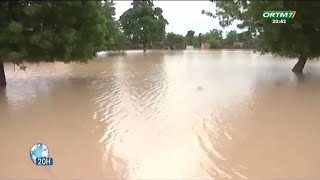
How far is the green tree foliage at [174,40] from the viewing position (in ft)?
233

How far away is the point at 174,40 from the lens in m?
71.8

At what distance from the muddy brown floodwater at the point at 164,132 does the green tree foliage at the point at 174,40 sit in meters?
57.2

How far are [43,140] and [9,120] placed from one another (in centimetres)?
246

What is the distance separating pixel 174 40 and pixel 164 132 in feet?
212

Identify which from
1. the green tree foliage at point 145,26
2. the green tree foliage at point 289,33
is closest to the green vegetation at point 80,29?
the green tree foliage at point 289,33

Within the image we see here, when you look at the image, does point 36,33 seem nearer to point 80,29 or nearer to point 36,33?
point 36,33

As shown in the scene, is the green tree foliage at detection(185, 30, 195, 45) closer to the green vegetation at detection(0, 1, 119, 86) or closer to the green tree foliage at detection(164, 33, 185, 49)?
the green tree foliage at detection(164, 33, 185, 49)

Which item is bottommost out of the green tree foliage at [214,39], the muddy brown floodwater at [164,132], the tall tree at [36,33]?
the muddy brown floodwater at [164,132]

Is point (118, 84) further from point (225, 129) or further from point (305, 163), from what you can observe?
point (305, 163)

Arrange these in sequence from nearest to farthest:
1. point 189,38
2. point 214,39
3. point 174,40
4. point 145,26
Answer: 1. point 145,26
2. point 174,40
3. point 214,39
4. point 189,38

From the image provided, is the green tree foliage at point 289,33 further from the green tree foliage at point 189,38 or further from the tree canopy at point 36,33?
the green tree foliage at point 189,38

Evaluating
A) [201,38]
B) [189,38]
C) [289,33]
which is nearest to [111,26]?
[289,33]

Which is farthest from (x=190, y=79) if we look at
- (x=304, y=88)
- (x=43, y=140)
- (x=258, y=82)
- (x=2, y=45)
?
(x=43, y=140)

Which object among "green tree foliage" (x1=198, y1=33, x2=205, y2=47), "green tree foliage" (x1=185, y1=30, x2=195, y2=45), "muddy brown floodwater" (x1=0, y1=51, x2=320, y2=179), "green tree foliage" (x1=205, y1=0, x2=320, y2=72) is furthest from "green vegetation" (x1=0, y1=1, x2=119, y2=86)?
"green tree foliage" (x1=185, y1=30, x2=195, y2=45)
